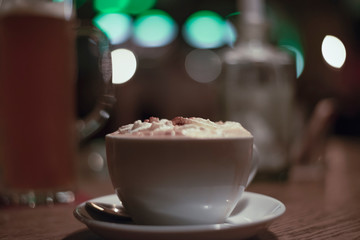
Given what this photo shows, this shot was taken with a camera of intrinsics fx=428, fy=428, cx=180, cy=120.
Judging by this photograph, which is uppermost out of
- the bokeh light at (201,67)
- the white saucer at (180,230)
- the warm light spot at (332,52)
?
the warm light spot at (332,52)

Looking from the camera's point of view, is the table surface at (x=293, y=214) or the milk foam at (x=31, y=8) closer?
the table surface at (x=293, y=214)

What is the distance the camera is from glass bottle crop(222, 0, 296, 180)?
3.03ft

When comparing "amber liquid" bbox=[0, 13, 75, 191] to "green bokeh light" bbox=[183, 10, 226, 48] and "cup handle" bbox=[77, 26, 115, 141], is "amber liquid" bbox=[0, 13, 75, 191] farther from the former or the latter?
"green bokeh light" bbox=[183, 10, 226, 48]

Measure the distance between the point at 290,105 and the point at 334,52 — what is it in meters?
0.60

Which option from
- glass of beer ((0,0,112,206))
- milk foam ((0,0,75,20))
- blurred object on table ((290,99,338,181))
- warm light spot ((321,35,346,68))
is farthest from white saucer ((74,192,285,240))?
warm light spot ((321,35,346,68))

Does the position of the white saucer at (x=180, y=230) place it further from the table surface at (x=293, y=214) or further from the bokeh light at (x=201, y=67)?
→ the bokeh light at (x=201, y=67)

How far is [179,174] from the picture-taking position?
42 cm

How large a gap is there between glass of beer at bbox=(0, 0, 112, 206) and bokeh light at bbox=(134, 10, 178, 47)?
A: 5.31 meters

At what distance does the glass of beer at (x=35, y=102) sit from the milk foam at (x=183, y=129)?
310 millimetres

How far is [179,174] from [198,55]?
5.87 meters

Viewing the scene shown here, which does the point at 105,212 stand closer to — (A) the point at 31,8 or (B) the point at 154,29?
(A) the point at 31,8

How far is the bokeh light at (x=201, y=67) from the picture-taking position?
5.29 metres

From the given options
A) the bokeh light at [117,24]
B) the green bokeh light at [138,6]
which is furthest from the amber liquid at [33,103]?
the green bokeh light at [138,6]

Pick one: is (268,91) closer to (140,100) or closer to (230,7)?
(140,100)
